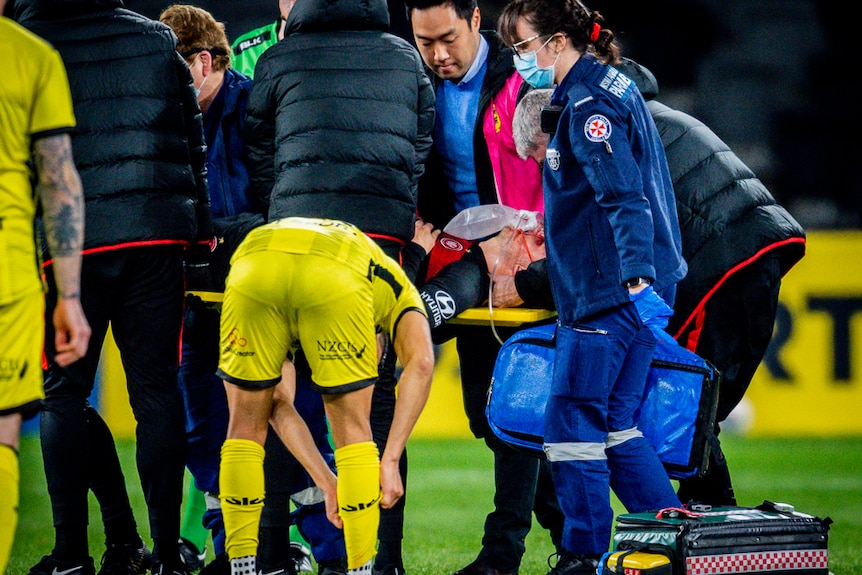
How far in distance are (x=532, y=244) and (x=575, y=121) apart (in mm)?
790

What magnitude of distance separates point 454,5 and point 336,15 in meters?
0.55

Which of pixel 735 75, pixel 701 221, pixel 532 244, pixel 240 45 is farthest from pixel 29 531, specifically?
pixel 735 75

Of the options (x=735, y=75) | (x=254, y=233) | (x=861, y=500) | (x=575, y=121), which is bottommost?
(x=861, y=500)

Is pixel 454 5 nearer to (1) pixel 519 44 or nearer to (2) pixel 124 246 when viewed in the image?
(1) pixel 519 44

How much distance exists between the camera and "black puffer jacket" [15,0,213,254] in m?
4.26

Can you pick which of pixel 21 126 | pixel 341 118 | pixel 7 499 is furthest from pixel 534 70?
pixel 7 499

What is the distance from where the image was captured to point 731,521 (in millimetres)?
3938

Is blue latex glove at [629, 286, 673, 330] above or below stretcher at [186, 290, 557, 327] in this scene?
above

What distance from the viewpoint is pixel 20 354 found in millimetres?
3131

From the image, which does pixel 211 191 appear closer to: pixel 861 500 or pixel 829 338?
pixel 861 500

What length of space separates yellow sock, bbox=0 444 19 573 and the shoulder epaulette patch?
85.7 inches

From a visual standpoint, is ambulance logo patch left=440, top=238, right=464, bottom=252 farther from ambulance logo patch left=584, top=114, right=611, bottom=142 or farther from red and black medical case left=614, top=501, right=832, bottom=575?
red and black medical case left=614, top=501, right=832, bottom=575

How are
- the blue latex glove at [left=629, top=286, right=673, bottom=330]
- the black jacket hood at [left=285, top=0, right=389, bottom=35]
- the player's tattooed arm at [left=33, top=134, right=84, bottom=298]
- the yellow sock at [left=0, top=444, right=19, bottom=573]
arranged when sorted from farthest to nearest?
the black jacket hood at [left=285, top=0, right=389, bottom=35]
the blue latex glove at [left=629, top=286, right=673, bottom=330]
the player's tattooed arm at [left=33, top=134, right=84, bottom=298]
the yellow sock at [left=0, top=444, right=19, bottom=573]

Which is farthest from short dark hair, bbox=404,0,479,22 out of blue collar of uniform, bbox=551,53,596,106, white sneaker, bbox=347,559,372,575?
white sneaker, bbox=347,559,372,575
